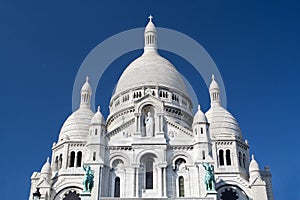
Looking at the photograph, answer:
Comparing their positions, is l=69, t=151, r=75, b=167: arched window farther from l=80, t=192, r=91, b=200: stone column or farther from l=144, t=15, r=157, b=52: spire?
l=144, t=15, r=157, b=52: spire

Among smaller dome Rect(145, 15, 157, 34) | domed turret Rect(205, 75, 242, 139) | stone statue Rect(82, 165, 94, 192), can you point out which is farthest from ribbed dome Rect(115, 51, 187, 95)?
stone statue Rect(82, 165, 94, 192)

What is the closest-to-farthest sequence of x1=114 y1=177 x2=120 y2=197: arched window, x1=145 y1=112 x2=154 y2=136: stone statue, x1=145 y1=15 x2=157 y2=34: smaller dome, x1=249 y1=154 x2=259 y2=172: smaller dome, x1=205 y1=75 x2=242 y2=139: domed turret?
1. x1=114 y1=177 x2=120 y2=197: arched window
2. x1=145 y1=112 x2=154 y2=136: stone statue
3. x1=249 y1=154 x2=259 y2=172: smaller dome
4. x1=205 y1=75 x2=242 y2=139: domed turret
5. x1=145 y1=15 x2=157 y2=34: smaller dome

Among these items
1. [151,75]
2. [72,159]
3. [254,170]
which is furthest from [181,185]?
[151,75]

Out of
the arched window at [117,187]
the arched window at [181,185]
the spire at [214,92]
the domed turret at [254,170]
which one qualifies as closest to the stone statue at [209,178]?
the arched window at [181,185]

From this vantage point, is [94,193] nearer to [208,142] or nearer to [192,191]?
[192,191]

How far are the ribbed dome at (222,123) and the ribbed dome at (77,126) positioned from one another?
541 inches

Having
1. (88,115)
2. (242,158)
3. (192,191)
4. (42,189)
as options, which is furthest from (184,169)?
(88,115)

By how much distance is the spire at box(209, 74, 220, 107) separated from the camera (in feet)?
164

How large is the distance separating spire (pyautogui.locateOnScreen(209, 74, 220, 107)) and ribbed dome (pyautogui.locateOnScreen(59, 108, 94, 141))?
14569 mm

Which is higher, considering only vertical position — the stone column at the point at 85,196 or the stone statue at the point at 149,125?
the stone statue at the point at 149,125

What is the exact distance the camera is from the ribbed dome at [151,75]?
4878 cm

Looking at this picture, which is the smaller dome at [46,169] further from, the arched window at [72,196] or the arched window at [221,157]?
the arched window at [221,157]

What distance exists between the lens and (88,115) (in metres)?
47.8

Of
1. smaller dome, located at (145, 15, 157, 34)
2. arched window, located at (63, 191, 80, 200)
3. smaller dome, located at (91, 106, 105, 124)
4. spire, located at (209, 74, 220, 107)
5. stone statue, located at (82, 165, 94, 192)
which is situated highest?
smaller dome, located at (145, 15, 157, 34)
